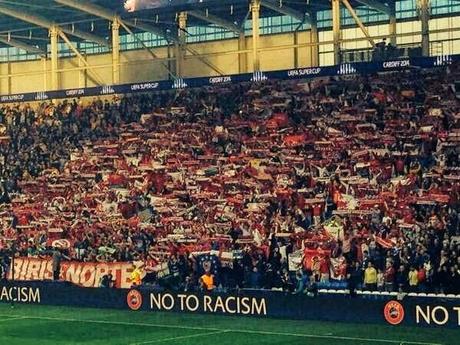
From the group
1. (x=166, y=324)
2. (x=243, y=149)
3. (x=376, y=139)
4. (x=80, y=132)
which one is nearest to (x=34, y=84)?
(x=80, y=132)

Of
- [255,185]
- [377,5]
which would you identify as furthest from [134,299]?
[377,5]

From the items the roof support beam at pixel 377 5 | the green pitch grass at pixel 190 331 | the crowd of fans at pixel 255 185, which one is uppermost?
the roof support beam at pixel 377 5

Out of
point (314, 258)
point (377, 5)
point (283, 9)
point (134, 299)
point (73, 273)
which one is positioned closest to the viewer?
point (314, 258)

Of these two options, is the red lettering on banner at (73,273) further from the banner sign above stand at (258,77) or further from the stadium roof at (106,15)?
the stadium roof at (106,15)

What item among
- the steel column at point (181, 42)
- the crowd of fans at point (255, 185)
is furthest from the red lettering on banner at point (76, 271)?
the steel column at point (181, 42)

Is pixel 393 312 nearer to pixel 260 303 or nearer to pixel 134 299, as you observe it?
pixel 260 303

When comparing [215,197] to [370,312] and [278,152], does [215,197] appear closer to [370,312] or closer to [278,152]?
[278,152]

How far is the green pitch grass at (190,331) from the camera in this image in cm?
2605

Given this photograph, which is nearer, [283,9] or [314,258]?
[314,258]

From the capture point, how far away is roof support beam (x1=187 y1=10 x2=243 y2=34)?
46.0 m

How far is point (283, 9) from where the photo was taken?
4512 cm

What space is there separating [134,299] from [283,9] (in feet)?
56.0

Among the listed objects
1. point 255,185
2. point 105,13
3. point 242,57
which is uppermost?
point 105,13

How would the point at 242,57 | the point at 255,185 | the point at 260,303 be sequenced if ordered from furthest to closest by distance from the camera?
the point at 242,57 < the point at 255,185 < the point at 260,303
